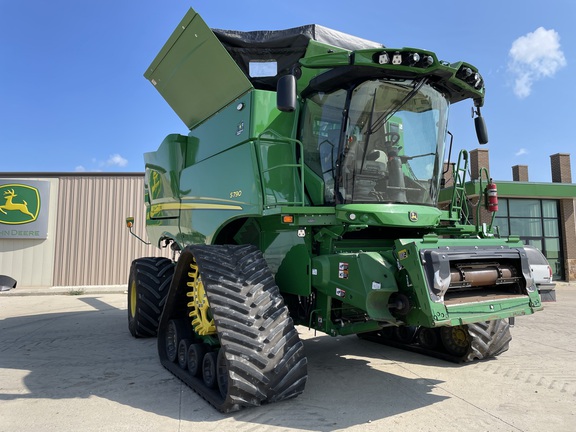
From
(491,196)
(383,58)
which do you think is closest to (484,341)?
(491,196)

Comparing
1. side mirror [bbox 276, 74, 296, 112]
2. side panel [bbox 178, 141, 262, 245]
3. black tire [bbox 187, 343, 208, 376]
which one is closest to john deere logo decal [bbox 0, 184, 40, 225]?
side panel [bbox 178, 141, 262, 245]

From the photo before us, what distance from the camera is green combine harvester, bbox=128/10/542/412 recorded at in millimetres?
3457

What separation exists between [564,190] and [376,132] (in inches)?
716

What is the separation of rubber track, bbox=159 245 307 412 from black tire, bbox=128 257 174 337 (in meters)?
2.94

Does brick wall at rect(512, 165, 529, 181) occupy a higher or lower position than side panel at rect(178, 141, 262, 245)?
higher

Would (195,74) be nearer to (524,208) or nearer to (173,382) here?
(173,382)

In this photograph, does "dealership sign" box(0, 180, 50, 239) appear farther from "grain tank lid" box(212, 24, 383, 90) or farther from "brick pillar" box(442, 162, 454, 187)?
"brick pillar" box(442, 162, 454, 187)

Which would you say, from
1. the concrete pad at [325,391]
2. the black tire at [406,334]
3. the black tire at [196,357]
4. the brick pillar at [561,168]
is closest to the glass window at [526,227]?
the brick pillar at [561,168]

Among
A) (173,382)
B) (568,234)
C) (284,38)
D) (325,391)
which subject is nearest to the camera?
(325,391)

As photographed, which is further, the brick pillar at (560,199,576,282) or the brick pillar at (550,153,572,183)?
the brick pillar at (550,153,572,183)

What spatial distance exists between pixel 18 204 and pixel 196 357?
13.7 m

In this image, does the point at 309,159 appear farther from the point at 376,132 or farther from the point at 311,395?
the point at 311,395

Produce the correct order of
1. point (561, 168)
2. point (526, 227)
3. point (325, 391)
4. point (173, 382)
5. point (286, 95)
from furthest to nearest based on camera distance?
point (561, 168) < point (526, 227) < point (173, 382) < point (325, 391) < point (286, 95)

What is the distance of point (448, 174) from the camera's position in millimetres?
4816
